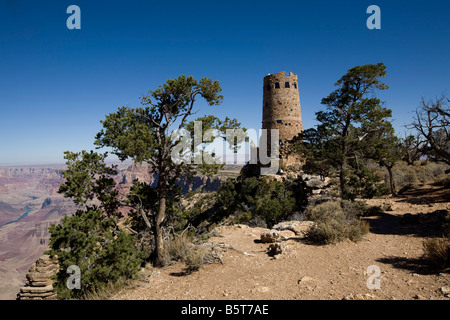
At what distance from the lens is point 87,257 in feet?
20.0

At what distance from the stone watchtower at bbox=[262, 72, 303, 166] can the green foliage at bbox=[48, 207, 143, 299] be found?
59.4 ft

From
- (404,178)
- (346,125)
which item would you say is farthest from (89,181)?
(404,178)

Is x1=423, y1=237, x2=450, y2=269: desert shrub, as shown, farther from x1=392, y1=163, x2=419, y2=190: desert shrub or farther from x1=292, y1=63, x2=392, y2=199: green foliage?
x1=392, y1=163, x2=419, y2=190: desert shrub

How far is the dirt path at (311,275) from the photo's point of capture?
14.1 feet

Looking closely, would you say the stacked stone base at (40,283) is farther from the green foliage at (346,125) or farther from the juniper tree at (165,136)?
the green foliage at (346,125)

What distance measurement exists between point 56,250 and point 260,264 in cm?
552

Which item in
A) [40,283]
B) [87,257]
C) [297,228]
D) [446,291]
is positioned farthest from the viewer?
[297,228]

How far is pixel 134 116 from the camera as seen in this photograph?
8.37 meters

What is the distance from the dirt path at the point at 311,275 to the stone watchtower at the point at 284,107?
573 inches

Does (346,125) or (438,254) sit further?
(346,125)

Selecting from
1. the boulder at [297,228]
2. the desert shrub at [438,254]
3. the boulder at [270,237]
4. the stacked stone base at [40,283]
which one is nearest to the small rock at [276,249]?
the boulder at [270,237]

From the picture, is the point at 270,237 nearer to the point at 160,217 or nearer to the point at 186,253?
the point at 186,253

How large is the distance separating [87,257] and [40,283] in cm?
237
